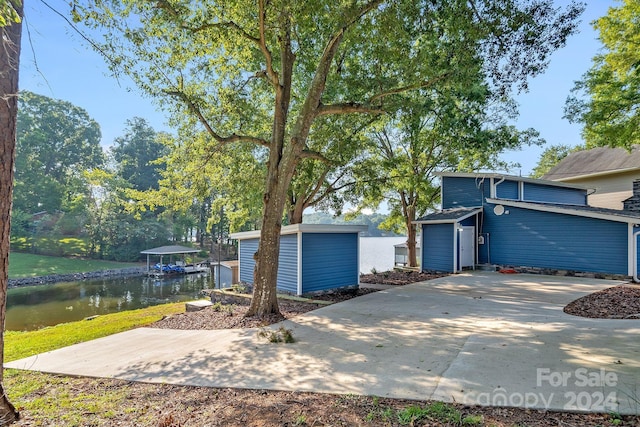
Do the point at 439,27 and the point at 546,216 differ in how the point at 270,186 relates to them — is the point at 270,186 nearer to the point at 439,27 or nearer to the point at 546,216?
the point at 439,27

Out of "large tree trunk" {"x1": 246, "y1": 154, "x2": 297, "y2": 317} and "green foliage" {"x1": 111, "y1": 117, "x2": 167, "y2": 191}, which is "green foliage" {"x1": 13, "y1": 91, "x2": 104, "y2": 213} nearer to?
"green foliage" {"x1": 111, "y1": 117, "x2": 167, "y2": 191}

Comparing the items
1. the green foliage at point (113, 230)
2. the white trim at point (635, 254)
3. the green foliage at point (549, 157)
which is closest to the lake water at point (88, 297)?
the green foliage at point (113, 230)

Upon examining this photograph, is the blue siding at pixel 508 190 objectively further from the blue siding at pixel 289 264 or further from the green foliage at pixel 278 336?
the green foliage at pixel 278 336

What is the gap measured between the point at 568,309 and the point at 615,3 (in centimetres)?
1060

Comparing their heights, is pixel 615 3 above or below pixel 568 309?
above

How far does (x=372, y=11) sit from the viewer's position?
6328 millimetres

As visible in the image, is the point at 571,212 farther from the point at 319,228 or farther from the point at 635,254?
the point at 319,228

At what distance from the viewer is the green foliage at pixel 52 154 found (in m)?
31.3

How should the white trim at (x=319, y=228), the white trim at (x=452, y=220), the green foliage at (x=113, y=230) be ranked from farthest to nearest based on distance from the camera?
the green foliage at (x=113, y=230) < the white trim at (x=452, y=220) < the white trim at (x=319, y=228)

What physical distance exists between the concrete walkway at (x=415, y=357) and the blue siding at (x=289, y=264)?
1.84 meters

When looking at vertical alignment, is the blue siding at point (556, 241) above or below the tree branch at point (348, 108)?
below

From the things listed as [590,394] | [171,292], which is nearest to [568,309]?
[590,394]

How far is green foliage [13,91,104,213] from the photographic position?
1233 inches

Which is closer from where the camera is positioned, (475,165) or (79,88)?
(79,88)
